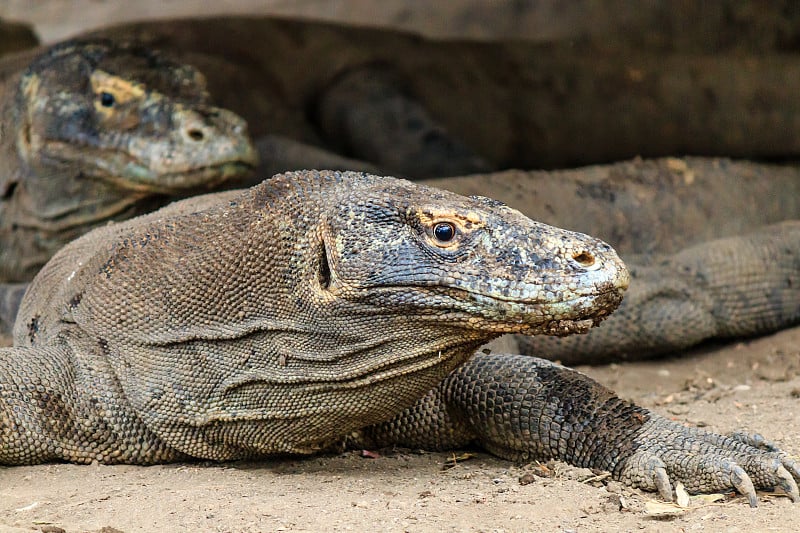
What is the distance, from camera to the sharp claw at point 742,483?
10.0 ft

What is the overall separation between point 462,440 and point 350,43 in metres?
4.97

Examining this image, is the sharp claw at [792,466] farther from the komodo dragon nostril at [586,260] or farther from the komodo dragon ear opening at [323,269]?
the komodo dragon ear opening at [323,269]

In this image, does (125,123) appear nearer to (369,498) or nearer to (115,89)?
(115,89)

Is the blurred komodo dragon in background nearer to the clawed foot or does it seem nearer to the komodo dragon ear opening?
the clawed foot

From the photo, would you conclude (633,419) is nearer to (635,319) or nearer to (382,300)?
(382,300)

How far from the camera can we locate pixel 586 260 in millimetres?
2963

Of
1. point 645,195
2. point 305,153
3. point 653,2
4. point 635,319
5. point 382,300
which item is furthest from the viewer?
→ point 653,2

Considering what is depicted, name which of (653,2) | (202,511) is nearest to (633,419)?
(202,511)

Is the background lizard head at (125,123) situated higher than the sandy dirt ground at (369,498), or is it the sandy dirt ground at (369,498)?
the background lizard head at (125,123)

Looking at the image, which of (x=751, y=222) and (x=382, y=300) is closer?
(x=382, y=300)

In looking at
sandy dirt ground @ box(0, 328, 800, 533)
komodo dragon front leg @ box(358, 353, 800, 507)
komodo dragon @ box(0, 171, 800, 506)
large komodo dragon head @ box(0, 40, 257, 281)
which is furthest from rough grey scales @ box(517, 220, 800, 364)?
large komodo dragon head @ box(0, 40, 257, 281)

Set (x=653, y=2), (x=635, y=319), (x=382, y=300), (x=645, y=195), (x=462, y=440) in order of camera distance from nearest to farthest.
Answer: (x=382, y=300) < (x=462, y=440) < (x=635, y=319) < (x=645, y=195) < (x=653, y=2)

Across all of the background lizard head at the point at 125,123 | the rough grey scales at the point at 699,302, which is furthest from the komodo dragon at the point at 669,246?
the background lizard head at the point at 125,123

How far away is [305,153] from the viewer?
22.7ft
